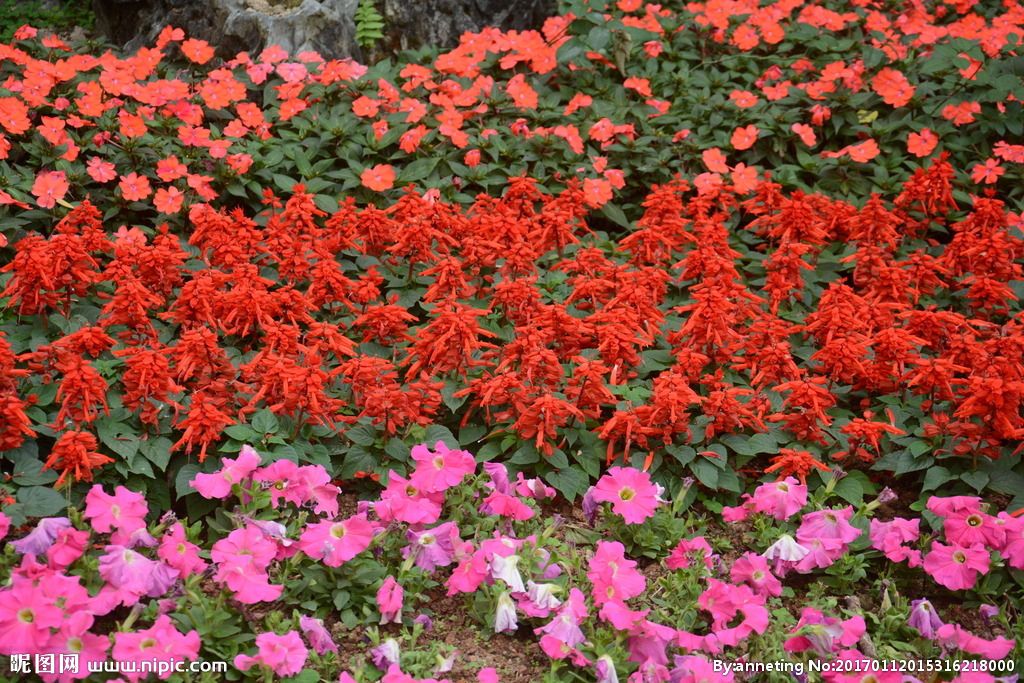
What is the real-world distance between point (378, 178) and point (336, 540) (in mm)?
2587

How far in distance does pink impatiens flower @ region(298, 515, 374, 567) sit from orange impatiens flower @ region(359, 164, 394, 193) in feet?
8.10

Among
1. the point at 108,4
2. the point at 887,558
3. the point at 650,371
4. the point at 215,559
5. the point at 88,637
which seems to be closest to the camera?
the point at 88,637

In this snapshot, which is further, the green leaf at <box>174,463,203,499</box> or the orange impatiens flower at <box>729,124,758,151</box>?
the orange impatiens flower at <box>729,124,758,151</box>

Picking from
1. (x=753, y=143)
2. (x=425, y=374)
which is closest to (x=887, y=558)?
(x=425, y=374)

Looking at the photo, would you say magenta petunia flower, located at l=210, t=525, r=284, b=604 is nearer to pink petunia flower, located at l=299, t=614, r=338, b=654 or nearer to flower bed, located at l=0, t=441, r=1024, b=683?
flower bed, located at l=0, t=441, r=1024, b=683

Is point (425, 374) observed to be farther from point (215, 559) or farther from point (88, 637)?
point (88, 637)

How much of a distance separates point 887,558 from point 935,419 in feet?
1.95

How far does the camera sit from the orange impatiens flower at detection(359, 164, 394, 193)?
5.29 m

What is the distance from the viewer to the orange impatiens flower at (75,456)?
10.6 ft

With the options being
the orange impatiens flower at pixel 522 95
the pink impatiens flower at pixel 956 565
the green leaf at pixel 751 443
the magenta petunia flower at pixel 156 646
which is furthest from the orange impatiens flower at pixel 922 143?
the magenta petunia flower at pixel 156 646

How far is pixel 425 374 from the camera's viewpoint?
378 cm

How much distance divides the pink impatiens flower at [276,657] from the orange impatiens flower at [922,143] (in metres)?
4.65

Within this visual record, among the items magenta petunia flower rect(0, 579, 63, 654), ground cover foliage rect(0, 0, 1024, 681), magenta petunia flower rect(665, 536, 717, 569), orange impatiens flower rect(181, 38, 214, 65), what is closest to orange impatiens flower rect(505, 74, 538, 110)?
ground cover foliage rect(0, 0, 1024, 681)

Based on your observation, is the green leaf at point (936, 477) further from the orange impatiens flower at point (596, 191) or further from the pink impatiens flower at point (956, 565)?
the orange impatiens flower at point (596, 191)
